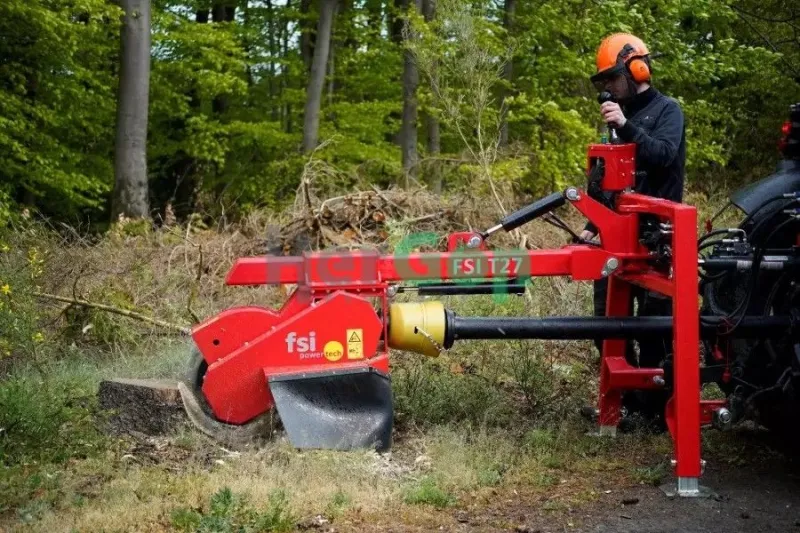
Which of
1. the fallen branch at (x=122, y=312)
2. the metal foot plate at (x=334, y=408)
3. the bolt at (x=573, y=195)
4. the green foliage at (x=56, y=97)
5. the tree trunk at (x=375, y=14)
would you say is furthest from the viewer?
the tree trunk at (x=375, y=14)

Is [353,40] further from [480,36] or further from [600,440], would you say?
[600,440]

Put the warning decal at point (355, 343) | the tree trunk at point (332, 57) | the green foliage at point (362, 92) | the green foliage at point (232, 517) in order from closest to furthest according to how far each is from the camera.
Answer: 1. the green foliage at point (232, 517)
2. the warning decal at point (355, 343)
3. the green foliage at point (362, 92)
4. the tree trunk at point (332, 57)

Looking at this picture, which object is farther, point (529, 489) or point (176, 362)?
point (176, 362)

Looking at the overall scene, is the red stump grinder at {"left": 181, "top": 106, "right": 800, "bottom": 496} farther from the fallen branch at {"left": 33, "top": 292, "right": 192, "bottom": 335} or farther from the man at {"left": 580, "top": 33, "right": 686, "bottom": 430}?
the fallen branch at {"left": 33, "top": 292, "right": 192, "bottom": 335}

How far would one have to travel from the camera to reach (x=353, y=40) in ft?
88.2

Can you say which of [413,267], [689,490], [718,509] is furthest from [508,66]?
[718,509]

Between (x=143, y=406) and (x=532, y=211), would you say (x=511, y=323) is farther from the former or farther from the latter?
(x=143, y=406)

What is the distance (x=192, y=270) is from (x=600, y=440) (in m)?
5.98

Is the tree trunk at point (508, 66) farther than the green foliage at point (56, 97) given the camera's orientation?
Yes

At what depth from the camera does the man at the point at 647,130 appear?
6.95m

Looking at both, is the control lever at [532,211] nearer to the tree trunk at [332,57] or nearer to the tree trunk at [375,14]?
the tree trunk at [332,57]

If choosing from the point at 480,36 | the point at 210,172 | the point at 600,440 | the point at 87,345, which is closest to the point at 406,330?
the point at 600,440

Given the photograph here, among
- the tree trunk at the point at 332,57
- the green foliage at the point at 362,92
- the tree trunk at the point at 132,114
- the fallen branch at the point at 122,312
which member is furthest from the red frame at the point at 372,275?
the tree trunk at the point at 332,57

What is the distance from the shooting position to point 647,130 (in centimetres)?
718
